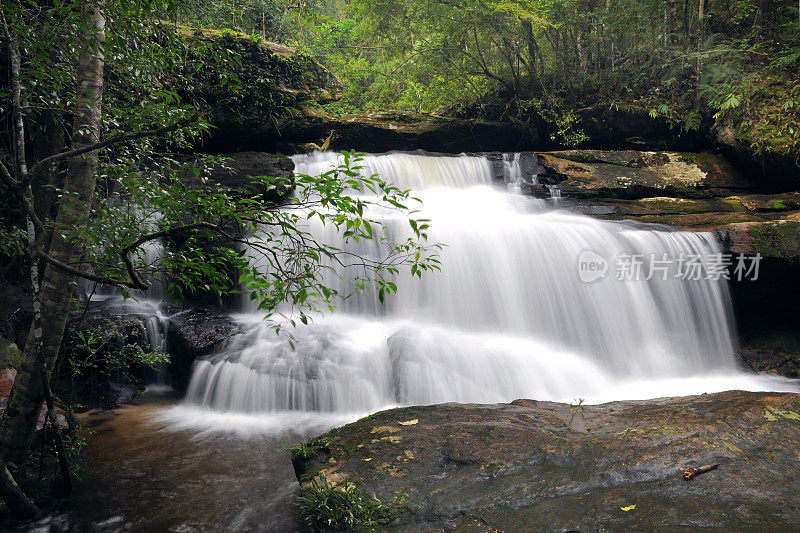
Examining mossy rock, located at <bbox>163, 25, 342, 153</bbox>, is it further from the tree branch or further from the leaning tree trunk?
the tree branch

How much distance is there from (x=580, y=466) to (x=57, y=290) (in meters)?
3.51

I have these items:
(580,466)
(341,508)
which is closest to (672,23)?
(580,466)

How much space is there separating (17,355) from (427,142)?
9.86 m

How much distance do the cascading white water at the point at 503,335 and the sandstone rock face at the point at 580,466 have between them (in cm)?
203

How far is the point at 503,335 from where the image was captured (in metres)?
7.14

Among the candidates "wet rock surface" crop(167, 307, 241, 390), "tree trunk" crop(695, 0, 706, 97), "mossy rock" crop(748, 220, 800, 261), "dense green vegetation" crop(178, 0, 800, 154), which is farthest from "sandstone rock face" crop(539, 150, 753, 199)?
"wet rock surface" crop(167, 307, 241, 390)

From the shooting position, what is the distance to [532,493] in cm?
247

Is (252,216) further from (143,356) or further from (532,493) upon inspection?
(143,356)

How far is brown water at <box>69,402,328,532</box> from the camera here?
10.4 feet

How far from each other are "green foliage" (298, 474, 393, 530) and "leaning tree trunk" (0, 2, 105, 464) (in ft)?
6.17

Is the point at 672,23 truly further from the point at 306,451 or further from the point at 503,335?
the point at 306,451

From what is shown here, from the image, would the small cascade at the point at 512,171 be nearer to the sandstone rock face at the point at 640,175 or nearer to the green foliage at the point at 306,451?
the sandstone rock face at the point at 640,175

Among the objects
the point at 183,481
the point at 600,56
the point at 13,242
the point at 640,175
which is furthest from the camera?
the point at 600,56

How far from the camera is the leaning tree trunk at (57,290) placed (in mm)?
2859
